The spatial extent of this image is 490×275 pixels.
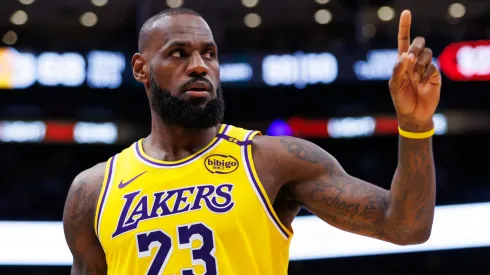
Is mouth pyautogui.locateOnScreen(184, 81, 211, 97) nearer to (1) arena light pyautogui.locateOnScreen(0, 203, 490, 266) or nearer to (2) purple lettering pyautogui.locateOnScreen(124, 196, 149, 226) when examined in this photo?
(2) purple lettering pyautogui.locateOnScreen(124, 196, 149, 226)

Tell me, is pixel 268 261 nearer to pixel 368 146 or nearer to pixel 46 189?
pixel 46 189

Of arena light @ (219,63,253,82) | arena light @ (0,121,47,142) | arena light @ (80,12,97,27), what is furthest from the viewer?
arena light @ (80,12,97,27)

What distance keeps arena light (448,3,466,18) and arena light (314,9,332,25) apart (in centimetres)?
328

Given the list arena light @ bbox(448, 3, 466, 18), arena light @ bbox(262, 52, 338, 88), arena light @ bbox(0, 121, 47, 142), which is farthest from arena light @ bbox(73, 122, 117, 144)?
arena light @ bbox(448, 3, 466, 18)

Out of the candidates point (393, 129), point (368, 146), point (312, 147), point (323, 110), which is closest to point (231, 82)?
point (323, 110)

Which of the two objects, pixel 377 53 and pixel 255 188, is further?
pixel 377 53

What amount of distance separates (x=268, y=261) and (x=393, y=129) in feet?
42.4

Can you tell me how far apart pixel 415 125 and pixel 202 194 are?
0.92 m

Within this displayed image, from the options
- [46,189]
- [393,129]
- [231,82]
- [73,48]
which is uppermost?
[73,48]

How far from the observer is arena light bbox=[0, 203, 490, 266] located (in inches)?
427

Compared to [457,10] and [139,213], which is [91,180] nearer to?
[139,213]

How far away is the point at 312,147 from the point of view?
2.74 meters

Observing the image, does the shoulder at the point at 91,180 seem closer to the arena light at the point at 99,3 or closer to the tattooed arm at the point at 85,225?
the tattooed arm at the point at 85,225

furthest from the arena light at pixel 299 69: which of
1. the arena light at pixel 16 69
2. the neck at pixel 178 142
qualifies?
the neck at pixel 178 142
